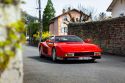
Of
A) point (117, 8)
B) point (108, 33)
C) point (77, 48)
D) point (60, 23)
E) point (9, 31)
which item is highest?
point (117, 8)

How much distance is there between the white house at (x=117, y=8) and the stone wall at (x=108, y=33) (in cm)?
904

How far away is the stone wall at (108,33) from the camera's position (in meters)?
23.6

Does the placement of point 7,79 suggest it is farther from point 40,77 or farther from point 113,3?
point 113,3

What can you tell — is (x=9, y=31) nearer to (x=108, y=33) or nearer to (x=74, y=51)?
(x=74, y=51)

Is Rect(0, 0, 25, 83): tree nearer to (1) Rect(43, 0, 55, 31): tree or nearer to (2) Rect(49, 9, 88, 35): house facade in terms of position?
(2) Rect(49, 9, 88, 35): house facade

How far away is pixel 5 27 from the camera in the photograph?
97.7 inches

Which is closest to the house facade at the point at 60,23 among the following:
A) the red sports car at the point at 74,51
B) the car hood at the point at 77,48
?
the red sports car at the point at 74,51

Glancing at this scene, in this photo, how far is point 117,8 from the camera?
134 feet

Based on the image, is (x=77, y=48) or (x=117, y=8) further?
(x=117, y=8)

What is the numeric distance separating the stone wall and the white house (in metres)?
9.04

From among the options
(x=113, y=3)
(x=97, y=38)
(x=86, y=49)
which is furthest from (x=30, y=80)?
(x=113, y=3)

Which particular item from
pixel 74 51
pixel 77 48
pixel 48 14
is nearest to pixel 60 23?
pixel 48 14

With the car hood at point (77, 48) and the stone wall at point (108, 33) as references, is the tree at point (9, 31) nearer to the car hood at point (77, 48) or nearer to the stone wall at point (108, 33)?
the car hood at point (77, 48)

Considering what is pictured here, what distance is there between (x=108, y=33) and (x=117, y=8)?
15295mm
